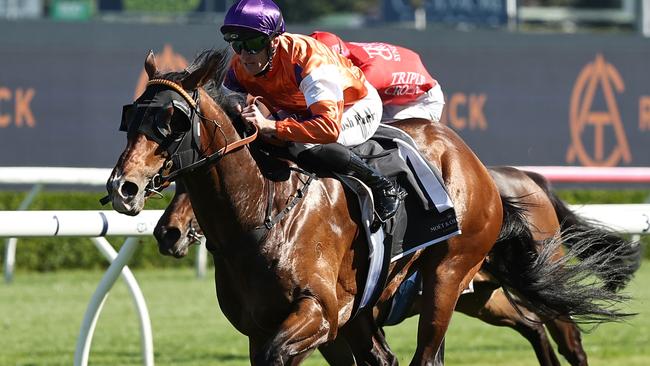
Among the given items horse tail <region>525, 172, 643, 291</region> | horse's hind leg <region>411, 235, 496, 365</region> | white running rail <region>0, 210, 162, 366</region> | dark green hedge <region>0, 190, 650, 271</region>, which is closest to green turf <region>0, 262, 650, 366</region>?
horse tail <region>525, 172, 643, 291</region>

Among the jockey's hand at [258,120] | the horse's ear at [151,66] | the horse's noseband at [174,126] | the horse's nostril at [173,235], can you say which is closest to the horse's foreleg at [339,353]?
the horse's nostril at [173,235]

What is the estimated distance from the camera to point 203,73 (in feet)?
11.6

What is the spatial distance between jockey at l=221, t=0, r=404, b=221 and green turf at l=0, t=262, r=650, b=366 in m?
2.02

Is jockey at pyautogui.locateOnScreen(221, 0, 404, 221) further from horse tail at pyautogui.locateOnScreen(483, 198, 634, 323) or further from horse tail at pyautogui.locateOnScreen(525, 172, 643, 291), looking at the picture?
horse tail at pyautogui.locateOnScreen(525, 172, 643, 291)

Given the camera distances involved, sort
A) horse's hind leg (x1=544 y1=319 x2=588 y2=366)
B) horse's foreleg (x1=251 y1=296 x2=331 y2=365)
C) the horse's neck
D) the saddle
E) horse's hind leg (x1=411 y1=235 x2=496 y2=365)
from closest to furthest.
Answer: horse's foreleg (x1=251 y1=296 x2=331 y2=365) → the horse's neck → the saddle → horse's hind leg (x1=411 y1=235 x2=496 y2=365) → horse's hind leg (x1=544 y1=319 x2=588 y2=366)

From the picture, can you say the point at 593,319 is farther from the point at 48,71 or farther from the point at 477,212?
the point at 48,71

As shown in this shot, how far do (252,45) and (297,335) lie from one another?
909 mm

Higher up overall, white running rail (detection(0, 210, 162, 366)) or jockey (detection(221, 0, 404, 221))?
jockey (detection(221, 0, 404, 221))

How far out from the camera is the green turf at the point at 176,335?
6246 millimetres

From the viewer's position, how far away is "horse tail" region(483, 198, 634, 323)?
4.70m

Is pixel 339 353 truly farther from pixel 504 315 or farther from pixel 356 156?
pixel 504 315

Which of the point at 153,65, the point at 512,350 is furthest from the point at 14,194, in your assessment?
the point at 153,65

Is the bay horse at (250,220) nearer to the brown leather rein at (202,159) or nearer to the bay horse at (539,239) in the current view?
the brown leather rein at (202,159)

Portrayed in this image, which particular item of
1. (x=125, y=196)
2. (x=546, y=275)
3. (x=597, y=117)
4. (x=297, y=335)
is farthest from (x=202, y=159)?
(x=597, y=117)
